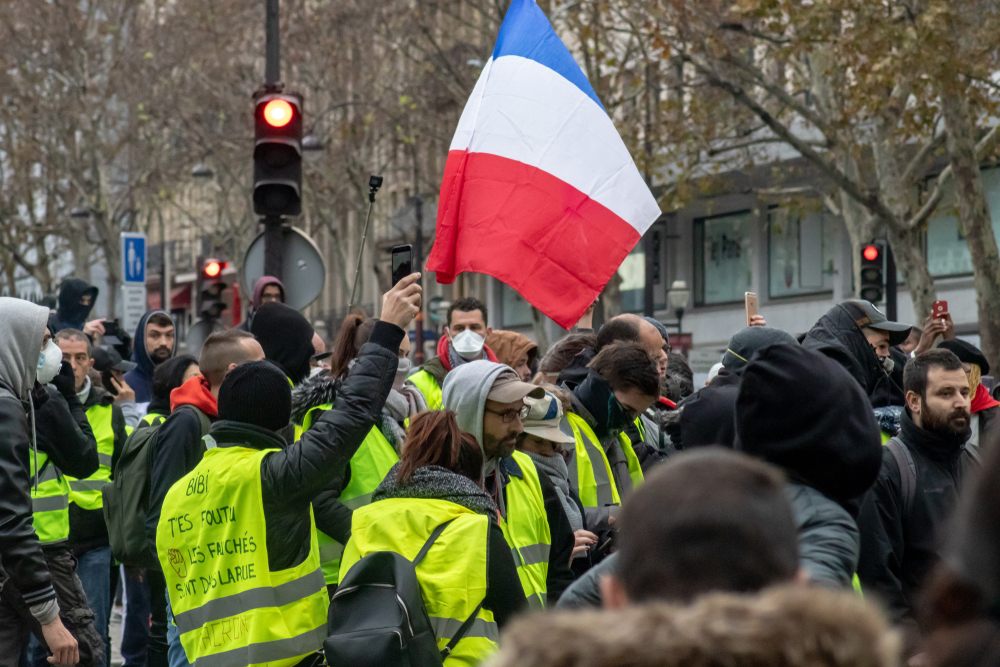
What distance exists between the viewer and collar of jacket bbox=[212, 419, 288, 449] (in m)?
4.34

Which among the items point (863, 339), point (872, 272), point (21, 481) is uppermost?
point (872, 272)

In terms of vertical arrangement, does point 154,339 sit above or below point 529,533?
above

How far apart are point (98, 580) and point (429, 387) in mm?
2382

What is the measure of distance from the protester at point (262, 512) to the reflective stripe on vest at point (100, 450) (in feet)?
11.1

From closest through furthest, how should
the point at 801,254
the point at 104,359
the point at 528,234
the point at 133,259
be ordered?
the point at 528,234 → the point at 104,359 → the point at 133,259 → the point at 801,254

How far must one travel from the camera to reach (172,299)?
60031mm

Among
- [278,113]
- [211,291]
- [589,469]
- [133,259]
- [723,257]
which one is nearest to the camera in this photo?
[589,469]

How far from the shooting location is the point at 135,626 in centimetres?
771

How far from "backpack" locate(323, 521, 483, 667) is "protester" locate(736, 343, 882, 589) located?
1210 millimetres

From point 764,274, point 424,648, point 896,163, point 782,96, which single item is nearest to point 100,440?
point 424,648

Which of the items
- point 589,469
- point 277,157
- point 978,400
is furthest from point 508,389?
point 277,157

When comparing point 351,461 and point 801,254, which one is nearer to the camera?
point 351,461

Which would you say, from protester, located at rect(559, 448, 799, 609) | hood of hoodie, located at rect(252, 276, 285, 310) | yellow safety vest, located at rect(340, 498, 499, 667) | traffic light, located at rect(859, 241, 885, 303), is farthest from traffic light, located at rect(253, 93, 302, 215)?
traffic light, located at rect(859, 241, 885, 303)

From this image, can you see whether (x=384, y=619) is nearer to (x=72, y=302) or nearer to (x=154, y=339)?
(x=154, y=339)
